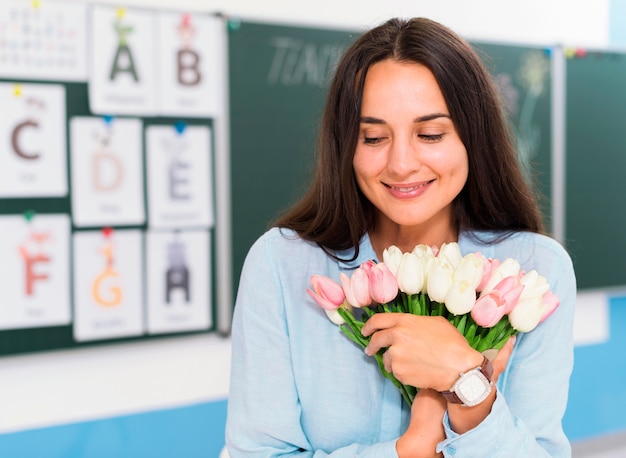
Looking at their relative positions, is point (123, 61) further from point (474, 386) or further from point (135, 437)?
point (474, 386)

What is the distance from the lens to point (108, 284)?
2506 millimetres

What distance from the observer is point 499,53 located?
3.18 metres

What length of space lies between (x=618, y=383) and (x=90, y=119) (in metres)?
2.69

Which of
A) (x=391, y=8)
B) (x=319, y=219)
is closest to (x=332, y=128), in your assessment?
(x=319, y=219)

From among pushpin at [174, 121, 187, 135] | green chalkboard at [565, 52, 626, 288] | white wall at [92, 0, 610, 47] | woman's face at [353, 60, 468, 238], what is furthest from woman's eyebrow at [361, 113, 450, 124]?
green chalkboard at [565, 52, 626, 288]

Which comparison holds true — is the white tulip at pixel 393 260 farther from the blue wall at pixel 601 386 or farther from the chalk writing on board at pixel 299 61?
the blue wall at pixel 601 386

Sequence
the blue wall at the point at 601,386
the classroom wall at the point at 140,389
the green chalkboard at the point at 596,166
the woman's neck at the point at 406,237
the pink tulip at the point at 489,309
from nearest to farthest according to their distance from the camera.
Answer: the pink tulip at the point at 489,309 → the woman's neck at the point at 406,237 → the classroom wall at the point at 140,389 → the blue wall at the point at 601,386 → the green chalkboard at the point at 596,166

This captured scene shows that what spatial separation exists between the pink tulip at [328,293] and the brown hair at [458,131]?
227 mm

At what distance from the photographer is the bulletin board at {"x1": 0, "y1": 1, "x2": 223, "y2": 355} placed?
2371 mm

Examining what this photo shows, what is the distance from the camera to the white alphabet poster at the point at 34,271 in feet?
7.75

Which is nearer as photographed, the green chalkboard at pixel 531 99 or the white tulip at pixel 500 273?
the white tulip at pixel 500 273

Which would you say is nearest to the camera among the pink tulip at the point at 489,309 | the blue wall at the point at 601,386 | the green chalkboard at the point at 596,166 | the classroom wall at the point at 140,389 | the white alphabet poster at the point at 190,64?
the pink tulip at the point at 489,309

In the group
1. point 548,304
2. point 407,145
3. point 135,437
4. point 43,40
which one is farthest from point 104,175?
point 548,304

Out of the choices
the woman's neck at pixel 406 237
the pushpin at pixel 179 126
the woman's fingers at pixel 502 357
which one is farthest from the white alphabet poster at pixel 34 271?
the woman's fingers at pixel 502 357
